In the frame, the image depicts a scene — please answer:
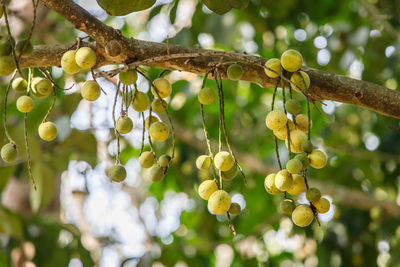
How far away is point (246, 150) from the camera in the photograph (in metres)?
3.06

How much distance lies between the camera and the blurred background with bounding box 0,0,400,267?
2.08 m

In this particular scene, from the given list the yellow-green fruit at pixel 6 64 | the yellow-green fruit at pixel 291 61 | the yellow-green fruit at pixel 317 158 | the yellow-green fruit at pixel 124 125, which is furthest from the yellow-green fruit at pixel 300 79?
the yellow-green fruit at pixel 6 64

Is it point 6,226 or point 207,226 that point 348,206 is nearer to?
point 207,226

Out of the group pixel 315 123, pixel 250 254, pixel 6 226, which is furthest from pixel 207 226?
pixel 6 226

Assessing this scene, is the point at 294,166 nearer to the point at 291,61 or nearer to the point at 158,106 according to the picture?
the point at 291,61

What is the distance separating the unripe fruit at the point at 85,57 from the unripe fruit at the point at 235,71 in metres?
0.27

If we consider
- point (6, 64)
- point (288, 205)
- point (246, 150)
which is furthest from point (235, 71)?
point (246, 150)

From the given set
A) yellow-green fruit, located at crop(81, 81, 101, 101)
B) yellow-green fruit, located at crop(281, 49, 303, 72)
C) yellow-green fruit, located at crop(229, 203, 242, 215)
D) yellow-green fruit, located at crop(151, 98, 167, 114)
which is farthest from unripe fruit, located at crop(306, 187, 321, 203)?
yellow-green fruit, located at crop(81, 81, 101, 101)

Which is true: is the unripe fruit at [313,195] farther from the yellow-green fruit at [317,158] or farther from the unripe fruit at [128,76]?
the unripe fruit at [128,76]

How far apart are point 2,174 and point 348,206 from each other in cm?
180

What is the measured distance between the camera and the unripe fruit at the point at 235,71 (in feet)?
3.19

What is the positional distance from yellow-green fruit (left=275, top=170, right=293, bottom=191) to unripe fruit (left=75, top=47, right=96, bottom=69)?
16.2 inches

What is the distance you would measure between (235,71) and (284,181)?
9.5 inches

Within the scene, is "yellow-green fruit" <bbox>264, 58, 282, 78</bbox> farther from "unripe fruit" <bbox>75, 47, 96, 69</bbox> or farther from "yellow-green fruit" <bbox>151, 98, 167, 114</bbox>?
Answer: "unripe fruit" <bbox>75, 47, 96, 69</bbox>
